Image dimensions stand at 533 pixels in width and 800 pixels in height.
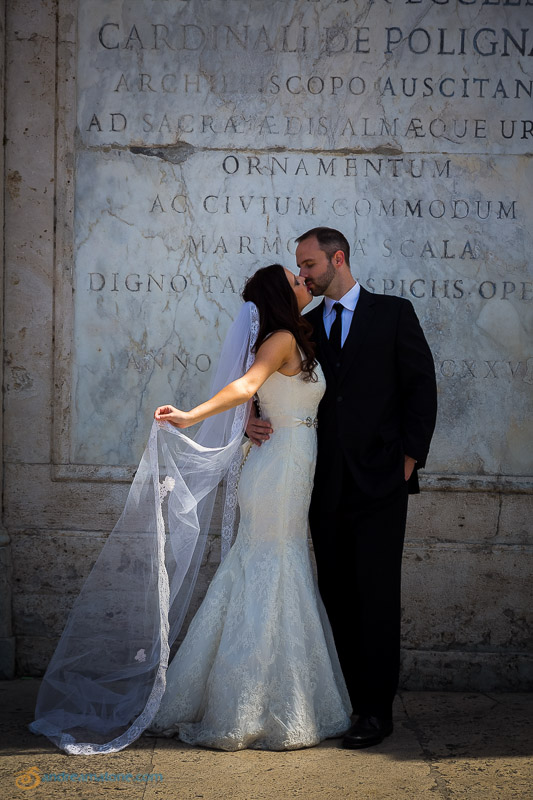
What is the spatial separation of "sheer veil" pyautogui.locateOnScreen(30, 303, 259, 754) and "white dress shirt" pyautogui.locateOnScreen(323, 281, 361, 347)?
0.44m

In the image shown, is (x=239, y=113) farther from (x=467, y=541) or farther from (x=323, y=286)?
(x=467, y=541)

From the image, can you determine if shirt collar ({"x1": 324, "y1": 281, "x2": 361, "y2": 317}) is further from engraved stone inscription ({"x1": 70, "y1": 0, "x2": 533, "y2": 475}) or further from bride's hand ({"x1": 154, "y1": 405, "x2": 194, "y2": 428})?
bride's hand ({"x1": 154, "y1": 405, "x2": 194, "y2": 428})

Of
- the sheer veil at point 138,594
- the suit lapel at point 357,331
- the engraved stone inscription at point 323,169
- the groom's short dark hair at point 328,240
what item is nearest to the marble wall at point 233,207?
the engraved stone inscription at point 323,169

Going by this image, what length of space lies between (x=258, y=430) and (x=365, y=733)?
1315 mm

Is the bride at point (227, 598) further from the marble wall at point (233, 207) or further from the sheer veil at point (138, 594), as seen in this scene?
the marble wall at point (233, 207)

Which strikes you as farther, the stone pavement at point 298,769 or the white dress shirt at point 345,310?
the white dress shirt at point 345,310

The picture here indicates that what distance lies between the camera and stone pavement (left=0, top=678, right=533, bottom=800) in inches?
118

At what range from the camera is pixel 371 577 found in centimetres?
365

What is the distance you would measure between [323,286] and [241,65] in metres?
1.60

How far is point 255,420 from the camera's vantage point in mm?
3631

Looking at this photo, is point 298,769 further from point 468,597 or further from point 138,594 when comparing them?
point 468,597

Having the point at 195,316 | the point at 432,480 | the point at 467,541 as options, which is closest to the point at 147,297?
the point at 195,316

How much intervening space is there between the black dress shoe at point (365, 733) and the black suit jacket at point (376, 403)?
92cm

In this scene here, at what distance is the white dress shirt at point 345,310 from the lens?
379 centimetres
